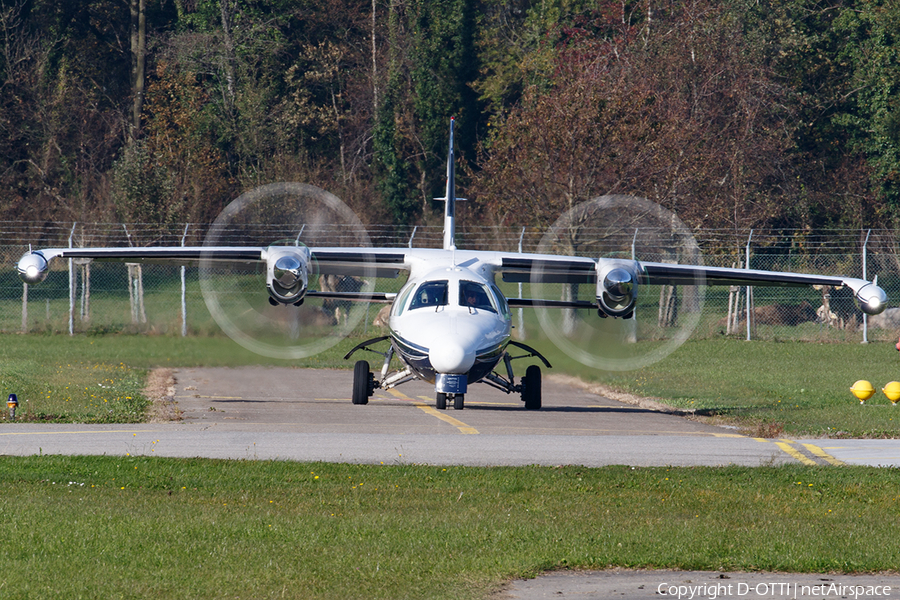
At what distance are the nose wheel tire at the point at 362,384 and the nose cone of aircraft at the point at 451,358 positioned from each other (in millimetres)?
3172

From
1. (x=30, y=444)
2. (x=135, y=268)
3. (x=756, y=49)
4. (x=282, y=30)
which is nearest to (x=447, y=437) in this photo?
(x=30, y=444)

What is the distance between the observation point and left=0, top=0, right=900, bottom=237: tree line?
40.7 metres

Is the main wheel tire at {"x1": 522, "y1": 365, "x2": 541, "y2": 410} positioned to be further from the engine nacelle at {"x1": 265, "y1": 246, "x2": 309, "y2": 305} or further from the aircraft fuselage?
the engine nacelle at {"x1": 265, "y1": 246, "x2": 309, "y2": 305}

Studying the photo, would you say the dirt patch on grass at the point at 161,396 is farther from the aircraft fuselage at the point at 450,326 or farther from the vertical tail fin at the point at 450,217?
the vertical tail fin at the point at 450,217

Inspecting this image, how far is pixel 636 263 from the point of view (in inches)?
787

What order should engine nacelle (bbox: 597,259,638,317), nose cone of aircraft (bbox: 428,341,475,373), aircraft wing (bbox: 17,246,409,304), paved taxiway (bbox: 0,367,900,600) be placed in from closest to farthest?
paved taxiway (bbox: 0,367,900,600) < nose cone of aircraft (bbox: 428,341,475,373) < aircraft wing (bbox: 17,246,409,304) < engine nacelle (bbox: 597,259,638,317)

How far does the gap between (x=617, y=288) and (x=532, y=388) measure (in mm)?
2416

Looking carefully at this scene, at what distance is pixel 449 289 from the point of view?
729 inches

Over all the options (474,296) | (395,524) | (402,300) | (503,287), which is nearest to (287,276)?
(402,300)

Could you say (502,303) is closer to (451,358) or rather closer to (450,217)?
(451,358)

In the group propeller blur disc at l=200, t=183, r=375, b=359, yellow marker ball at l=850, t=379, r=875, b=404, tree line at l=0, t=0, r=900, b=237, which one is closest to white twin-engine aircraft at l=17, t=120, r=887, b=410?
yellow marker ball at l=850, t=379, r=875, b=404

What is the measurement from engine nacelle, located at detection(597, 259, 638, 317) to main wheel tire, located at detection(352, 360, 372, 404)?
4.32m

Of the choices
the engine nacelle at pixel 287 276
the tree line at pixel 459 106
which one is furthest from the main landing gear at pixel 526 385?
the tree line at pixel 459 106

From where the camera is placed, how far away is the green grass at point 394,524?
8.38 metres
